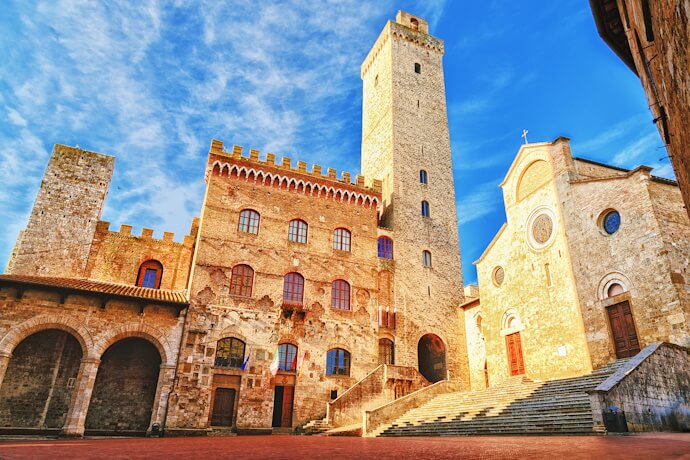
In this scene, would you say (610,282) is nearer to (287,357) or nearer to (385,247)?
(385,247)

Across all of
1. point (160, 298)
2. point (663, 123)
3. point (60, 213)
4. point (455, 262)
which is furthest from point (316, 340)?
point (663, 123)

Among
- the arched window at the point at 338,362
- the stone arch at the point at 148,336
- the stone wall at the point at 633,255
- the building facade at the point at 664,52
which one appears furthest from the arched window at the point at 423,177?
the building facade at the point at 664,52

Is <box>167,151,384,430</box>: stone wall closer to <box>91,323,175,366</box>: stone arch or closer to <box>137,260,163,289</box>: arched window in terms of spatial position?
<box>91,323,175,366</box>: stone arch

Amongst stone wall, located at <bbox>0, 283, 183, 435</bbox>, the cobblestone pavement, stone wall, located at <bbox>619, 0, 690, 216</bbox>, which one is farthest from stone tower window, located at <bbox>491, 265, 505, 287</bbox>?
stone wall, located at <bbox>619, 0, 690, 216</bbox>

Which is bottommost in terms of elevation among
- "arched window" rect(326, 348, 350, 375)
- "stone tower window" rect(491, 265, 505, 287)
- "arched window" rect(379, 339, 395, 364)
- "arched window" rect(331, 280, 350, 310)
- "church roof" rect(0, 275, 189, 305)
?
"arched window" rect(326, 348, 350, 375)

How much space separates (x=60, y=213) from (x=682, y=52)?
24909 millimetres

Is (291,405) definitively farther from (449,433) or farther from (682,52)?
(682,52)

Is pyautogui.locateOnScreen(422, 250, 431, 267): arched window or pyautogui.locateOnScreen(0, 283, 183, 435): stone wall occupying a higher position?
pyautogui.locateOnScreen(422, 250, 431, 267): arched window

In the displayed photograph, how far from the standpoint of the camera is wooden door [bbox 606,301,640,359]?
1631 cm

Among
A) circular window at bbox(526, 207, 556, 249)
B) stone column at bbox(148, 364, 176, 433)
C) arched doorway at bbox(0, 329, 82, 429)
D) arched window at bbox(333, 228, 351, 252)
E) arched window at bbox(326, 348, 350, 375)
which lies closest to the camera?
arched doorway at bbox(0, 329, 82, 429)

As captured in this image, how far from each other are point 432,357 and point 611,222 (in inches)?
498

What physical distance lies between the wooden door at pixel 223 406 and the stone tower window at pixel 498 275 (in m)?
14.9

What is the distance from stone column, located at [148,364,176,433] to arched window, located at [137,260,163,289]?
17.7 feet

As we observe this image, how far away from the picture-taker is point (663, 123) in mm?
7281
